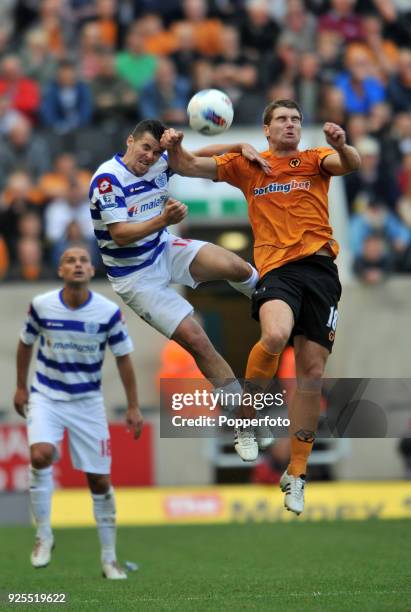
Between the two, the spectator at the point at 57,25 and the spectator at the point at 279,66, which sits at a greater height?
the spectator at the point at 57,25

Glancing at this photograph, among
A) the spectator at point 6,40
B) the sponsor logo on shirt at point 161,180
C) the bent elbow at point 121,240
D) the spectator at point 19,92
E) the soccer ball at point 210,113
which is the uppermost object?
the soccer ball at point 210,113

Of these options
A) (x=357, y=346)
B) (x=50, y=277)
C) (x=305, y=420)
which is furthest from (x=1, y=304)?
(x=305, y=420)

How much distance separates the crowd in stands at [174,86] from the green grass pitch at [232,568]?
392 centimetres

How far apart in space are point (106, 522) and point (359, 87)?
9703 millimetres

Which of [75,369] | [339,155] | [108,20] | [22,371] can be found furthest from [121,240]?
[108,20]

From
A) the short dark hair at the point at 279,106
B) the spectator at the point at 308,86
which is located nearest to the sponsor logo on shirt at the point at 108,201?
the short dark hair at the point at 279,106

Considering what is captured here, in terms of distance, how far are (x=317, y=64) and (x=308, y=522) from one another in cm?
695

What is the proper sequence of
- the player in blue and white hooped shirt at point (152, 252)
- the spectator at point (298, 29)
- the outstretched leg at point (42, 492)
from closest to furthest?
the player in blue and white hooped shirt at point (152, 252), the outstretched leg at point (42, 492), the spectator at point (298, 29)

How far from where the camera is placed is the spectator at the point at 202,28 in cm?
1941

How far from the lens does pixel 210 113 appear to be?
9.79 metres

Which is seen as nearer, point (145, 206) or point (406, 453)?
point (145, 206)

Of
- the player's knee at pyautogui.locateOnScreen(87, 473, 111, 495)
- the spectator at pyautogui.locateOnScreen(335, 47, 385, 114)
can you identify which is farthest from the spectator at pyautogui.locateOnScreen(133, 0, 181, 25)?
the player's knee at pyautogui.locateOnScreen(87, 473, 111, 495)

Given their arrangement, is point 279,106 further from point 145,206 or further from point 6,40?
point 6,40

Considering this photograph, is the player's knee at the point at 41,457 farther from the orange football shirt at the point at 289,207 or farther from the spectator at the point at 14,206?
the spectator at the point at 14,206
